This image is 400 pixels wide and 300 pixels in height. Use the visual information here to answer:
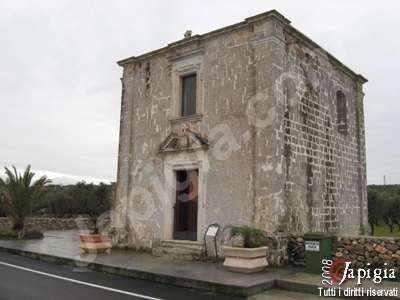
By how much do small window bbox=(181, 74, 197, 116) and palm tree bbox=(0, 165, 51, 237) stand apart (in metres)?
9.56

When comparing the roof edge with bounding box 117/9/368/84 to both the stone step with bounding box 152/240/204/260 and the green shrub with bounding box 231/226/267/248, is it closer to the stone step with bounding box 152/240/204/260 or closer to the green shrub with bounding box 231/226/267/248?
the green shrub with bounding box 231/226/267/248

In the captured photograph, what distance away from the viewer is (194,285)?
8453 mm

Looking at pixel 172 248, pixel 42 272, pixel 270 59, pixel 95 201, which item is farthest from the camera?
pixel 95 201

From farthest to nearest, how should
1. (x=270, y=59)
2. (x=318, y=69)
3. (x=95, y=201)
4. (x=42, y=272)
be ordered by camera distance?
(x=95, y=201)
(x=318, y=69)
(x=270, y=59)
(x=42, y=272)

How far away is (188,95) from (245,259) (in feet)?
21.1

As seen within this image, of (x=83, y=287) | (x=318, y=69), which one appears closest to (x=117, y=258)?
(x=83, y=287)

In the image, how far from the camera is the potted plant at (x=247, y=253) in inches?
369

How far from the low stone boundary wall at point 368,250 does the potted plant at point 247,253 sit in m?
1.41

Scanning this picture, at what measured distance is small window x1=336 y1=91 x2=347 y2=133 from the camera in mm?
14750

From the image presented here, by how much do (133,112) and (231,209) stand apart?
5804 millimetres

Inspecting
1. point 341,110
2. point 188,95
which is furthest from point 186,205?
point 341,110

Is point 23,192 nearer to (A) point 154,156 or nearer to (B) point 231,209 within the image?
(A) point 154,156

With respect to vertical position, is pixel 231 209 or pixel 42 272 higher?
pixel 231 209

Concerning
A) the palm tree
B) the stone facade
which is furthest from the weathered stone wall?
the palm tree
